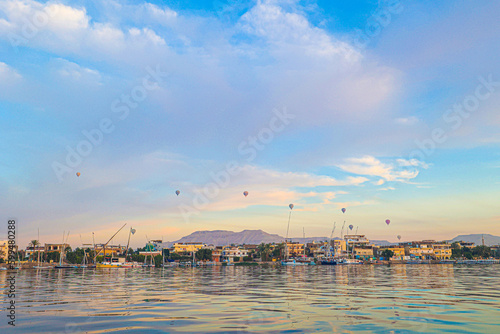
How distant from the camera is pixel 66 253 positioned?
607 feet

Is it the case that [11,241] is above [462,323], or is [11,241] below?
above

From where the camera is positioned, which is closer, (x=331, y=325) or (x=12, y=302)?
(x=331, y=325)

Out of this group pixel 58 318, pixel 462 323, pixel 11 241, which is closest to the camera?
pixel 462 323

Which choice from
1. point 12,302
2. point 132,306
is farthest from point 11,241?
point 132,306

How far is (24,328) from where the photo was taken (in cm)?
1973

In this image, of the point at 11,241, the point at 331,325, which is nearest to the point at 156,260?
the point at 11,241

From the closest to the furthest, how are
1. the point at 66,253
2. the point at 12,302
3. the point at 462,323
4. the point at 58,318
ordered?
1. the point at 462,323
2. the point at 58,318
3. the point at 12,302
4. the point at 66,253

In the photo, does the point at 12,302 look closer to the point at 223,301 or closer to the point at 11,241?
the point at 11,241

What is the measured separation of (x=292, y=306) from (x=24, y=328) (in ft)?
53.5

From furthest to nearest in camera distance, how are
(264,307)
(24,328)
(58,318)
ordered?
(264,307)
(58,318)
(24,328)

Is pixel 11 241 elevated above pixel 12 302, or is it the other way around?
pixel 11 241

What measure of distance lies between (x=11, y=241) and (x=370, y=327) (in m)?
36.5

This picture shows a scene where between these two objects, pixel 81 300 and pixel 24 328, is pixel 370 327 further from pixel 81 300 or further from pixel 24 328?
pixel 81 300

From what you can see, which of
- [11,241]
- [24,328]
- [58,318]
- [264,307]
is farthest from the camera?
[11,241]
